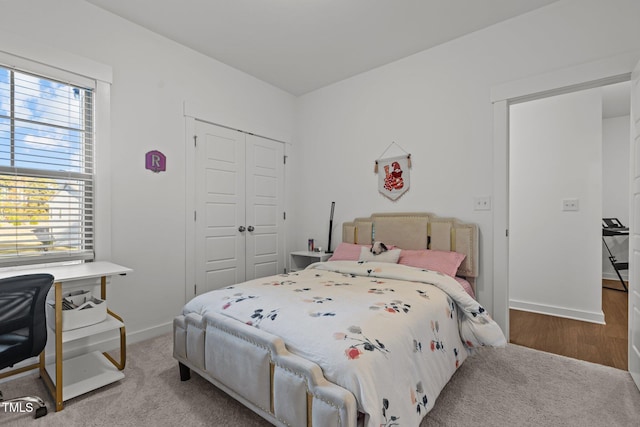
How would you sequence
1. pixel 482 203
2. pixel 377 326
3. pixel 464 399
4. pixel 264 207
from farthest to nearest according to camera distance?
pixel 264 207
pixel 482 203
pixel 464 399
pixel 377 326

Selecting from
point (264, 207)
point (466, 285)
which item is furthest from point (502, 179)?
point (264, 207)

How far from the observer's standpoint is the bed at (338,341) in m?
1.27

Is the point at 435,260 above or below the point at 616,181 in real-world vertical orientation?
below

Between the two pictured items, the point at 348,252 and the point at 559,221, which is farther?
the point at 559,221

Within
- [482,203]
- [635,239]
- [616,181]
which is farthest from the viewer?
[616,181]

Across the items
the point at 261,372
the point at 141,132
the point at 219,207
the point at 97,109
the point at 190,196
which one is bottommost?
the point at 261,372

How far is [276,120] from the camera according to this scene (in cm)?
407

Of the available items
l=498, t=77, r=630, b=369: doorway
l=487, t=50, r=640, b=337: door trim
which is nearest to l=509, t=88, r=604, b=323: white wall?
l=498, t=77, r=630, b=369: doorway

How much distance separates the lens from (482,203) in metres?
2.82

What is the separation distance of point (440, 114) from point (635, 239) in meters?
1.76

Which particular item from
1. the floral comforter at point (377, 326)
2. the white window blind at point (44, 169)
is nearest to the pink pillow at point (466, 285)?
the floral comforter at point (377, 326)

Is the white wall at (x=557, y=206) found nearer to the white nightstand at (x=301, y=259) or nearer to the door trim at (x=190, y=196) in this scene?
the white nightstand at (x=301, y=259)

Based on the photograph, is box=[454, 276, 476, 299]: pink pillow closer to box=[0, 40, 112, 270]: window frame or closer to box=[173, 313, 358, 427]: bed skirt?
box=[173, 313, 358, 427]: bed skirt

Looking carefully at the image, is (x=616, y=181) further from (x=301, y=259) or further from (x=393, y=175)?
(x=301, y=259)
